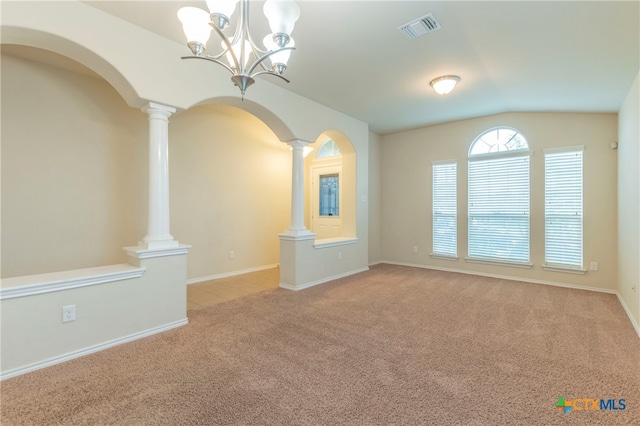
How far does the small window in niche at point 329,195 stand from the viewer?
21.3ft

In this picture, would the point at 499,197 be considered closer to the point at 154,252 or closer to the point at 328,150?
the point at 328,150

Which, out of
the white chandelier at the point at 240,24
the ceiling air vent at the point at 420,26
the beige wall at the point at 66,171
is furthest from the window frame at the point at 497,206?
the beige wall at the point at 66,171

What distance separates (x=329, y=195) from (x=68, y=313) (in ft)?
16.2

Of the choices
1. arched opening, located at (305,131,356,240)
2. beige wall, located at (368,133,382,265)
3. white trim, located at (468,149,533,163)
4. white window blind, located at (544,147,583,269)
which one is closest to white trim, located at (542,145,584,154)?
white window blind, located at (544,147,583,269)

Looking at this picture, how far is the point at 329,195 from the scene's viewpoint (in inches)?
261

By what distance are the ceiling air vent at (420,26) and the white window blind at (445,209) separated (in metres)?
3.36

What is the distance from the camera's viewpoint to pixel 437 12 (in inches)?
94.6

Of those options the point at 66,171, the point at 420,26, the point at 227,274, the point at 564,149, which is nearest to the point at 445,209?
the point at 564,149

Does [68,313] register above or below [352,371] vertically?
above

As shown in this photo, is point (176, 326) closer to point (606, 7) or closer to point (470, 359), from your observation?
point (470, 359)

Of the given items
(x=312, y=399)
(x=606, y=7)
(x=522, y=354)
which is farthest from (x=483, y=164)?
(x=312, y=399)

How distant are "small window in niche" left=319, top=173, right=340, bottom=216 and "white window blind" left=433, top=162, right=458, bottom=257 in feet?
6.55

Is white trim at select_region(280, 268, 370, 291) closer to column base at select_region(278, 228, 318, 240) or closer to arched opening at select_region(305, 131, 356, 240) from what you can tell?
column base at select_region(278, 228, 318, 240)

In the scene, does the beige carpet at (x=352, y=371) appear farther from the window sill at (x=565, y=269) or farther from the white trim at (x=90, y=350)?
the window sill at (x=565, y=269)
